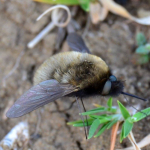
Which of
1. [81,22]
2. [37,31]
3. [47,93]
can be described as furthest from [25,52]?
[47,93]

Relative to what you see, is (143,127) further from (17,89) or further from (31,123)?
(17,89)

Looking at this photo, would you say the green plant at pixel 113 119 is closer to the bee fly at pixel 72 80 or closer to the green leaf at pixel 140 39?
the bee fly at pixel 72 80

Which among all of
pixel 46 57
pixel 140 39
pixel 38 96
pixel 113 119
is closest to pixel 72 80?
pixel 38 96

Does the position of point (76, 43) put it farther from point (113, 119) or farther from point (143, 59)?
point (113, 119)

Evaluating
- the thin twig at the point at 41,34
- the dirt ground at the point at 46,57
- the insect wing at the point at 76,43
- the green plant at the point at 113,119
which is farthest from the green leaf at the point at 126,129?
the thin twig at the point at 41,34

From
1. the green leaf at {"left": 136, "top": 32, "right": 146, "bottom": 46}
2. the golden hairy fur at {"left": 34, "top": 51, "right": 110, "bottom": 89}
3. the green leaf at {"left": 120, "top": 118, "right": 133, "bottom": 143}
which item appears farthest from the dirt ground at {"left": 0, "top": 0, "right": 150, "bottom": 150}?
the golden hairy fur at {"left": 34, "top": 51, "right": 110, "bottom": 89}

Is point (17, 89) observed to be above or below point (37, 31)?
below
